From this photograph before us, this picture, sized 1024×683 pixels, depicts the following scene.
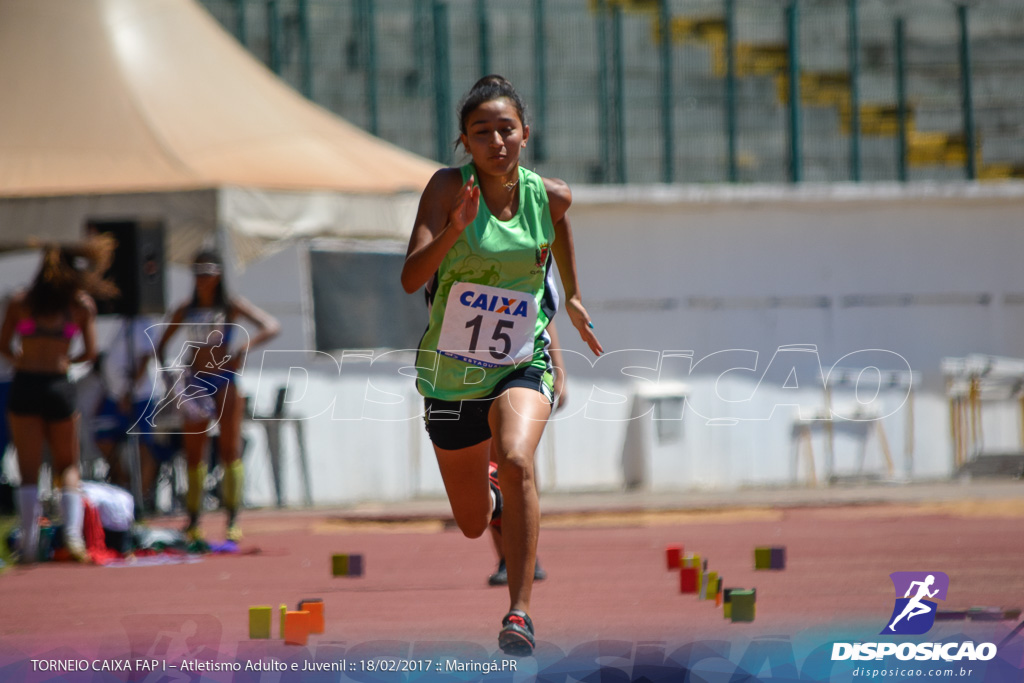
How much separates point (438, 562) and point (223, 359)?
1.87 metres

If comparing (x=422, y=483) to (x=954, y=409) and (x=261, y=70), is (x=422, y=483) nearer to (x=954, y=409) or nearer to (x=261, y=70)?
(x=261, y=70)

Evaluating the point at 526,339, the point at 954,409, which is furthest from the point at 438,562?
the point at 954,409

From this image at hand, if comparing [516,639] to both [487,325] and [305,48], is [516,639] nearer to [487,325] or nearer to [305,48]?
[487,325]

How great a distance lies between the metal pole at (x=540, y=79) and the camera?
1677 cm

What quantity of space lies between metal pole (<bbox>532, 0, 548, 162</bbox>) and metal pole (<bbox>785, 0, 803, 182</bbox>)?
2743mm

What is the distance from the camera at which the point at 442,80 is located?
16469 mm

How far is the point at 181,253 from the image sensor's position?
12.0 metres

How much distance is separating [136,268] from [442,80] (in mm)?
6411

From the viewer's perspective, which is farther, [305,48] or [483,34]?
[305,48]

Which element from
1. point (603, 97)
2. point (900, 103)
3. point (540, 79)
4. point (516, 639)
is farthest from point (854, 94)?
point (516, 639)

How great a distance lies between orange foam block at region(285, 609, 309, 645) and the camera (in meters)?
5.22

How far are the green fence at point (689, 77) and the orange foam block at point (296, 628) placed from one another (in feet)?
37.5

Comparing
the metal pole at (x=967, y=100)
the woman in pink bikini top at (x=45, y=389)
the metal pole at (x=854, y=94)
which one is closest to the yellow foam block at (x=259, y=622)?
the woman in pink bikini top at (x=45, y=389)

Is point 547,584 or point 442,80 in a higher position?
point 442,80
